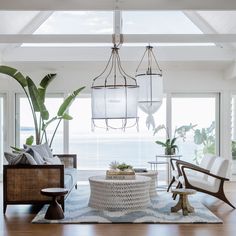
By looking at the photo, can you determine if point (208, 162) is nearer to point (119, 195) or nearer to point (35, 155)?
point (119, 195)

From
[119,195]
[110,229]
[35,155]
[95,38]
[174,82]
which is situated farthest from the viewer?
[174,82]

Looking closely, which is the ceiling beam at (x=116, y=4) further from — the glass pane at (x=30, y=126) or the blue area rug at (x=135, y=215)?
the glass pane at (x=30, y=126)

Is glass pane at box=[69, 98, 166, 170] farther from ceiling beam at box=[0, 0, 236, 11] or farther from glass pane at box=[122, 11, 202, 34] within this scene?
ceiling beam at box=[0, 0, 236, 11]

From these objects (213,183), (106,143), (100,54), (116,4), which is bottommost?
(213,183)

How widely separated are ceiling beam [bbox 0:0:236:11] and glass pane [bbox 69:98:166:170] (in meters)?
4.35

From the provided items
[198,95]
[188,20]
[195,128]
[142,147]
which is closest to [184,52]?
[188,20]

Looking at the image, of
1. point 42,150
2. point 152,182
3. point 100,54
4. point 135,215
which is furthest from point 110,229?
point 100,54

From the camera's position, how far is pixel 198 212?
5.52 m

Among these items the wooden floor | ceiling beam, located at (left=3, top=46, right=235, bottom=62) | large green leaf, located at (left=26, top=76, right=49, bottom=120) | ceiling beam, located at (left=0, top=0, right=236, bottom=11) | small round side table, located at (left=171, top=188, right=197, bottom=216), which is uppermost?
ceiling beam, located at (left=0, top=0, right=236, bottom=11)

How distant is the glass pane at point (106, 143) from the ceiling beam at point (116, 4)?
435cm

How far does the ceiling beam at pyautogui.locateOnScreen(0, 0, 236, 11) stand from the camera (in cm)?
480

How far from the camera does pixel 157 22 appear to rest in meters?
7.77

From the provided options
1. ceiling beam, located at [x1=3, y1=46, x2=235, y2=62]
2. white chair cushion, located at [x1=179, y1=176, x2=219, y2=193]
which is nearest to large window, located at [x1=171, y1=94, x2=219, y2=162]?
ceiling beam, located at [x1=3, y1=46, x2=235, y2=62]

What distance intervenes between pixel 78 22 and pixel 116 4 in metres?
3.04
